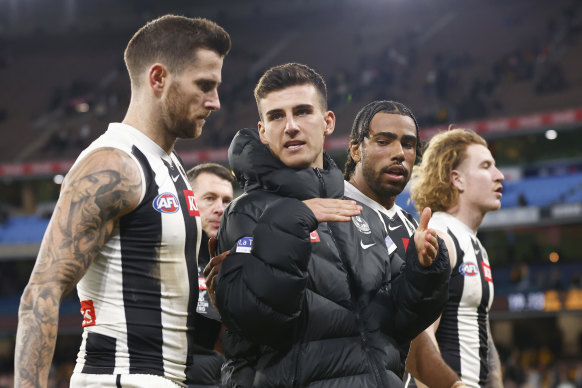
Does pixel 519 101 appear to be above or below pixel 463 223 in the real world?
above

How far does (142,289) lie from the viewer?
2.75m

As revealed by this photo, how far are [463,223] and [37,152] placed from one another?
26.4m

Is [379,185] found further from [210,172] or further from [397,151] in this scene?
[210,172]


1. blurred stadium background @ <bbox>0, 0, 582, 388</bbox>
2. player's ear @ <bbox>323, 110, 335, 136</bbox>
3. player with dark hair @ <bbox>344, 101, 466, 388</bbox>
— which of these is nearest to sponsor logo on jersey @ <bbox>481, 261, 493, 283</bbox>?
player with dark hair @ <bbox>344, 101, 466, 388</bbox>

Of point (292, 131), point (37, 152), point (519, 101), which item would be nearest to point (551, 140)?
point (519, 101)

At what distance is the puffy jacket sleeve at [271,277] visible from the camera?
8.82 feet

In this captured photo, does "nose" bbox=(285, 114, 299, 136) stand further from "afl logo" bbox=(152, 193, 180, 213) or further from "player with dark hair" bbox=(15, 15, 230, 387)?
"afl logo" bbox=(152, 193, 180, 213)

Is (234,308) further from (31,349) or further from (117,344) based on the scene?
(31,349)

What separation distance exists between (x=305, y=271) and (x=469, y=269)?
2143 millimetres

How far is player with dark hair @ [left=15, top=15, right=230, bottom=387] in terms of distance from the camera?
2.57 meters

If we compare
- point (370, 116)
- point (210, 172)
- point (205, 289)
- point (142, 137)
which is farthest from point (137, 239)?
point (210, 172)

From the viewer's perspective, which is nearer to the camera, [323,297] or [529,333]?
[323,297]

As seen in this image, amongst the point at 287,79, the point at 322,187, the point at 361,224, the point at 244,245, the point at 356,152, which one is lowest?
the point at 244,245

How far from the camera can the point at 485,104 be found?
2445 centimetres
